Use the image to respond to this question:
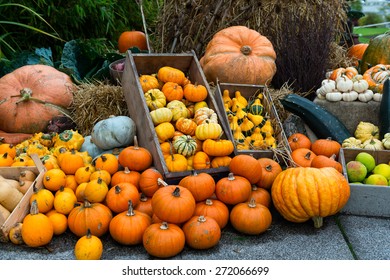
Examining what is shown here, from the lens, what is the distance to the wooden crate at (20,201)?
3.38 metres

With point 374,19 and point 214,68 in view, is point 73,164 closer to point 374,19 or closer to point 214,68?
point 214,68

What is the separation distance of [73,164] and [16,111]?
5.33ft

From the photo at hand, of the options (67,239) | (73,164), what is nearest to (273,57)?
(73,164)

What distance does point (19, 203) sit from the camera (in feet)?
11.4

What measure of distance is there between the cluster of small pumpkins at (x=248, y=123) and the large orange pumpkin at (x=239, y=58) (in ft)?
2.00

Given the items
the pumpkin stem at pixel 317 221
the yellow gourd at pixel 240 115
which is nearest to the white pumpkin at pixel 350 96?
the yellow gourd at pixel 240 115

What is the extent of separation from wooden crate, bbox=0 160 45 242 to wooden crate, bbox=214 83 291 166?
1628 mm

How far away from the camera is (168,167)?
3.86m

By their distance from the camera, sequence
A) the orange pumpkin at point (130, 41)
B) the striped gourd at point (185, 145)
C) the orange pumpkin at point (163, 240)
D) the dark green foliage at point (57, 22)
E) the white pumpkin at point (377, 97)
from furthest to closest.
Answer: the orange pumpkin at point (130, 41) < the dark green foliage at point (57, 22) < the white pumpkin at point (377, 97) < the striped gourd at point (185, 145) < the orange pumpkin at point (163, 240)

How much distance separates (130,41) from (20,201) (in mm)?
4470

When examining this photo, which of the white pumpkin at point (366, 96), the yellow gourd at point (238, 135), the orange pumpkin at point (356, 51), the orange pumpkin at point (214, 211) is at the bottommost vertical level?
the orange pumpkin at point (356, 51)

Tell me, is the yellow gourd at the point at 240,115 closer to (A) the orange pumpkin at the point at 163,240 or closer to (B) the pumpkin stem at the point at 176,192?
(B) the pumpkin stem at the point at 176,192

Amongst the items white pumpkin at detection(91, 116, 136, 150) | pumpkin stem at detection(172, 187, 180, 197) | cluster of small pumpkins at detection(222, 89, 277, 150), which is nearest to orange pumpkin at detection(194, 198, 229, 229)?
pumpkin stem at detection(172, 187, 180, 197)

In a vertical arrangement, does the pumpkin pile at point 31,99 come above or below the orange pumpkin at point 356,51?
above
